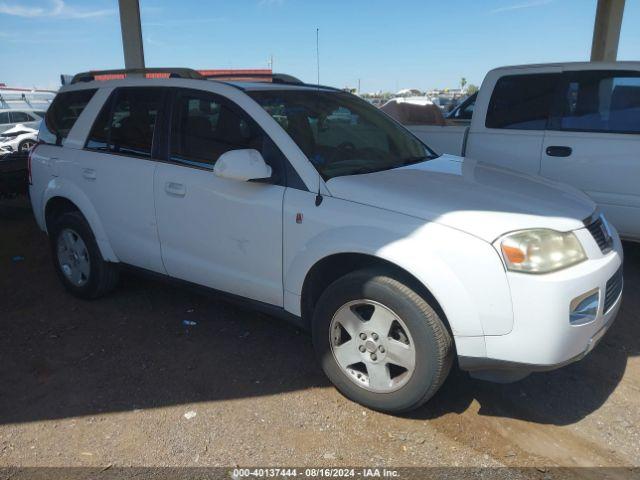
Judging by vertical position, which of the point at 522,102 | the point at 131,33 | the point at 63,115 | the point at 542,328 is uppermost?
the point at 131,33

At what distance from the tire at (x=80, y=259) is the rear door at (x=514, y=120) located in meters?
3.55

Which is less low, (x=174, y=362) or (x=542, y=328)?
(x=542, y=328)

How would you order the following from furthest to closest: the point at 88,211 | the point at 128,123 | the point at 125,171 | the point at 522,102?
the point at 522,102, the point at 88,211, the point at 128,123, the point at 125,171

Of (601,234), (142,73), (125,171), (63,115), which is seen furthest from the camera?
(63,115)

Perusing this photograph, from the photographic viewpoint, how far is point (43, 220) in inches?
185

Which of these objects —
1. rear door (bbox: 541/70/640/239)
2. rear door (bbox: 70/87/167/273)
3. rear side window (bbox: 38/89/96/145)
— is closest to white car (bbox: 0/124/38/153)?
rear side window (bbox: 38/89/96/145)

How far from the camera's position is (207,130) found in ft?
12.0

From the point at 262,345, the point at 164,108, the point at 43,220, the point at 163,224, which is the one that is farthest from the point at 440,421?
the point at 43,220

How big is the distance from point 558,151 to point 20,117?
19160 millimetres

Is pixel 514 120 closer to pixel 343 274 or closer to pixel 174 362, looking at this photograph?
pixel 343 274

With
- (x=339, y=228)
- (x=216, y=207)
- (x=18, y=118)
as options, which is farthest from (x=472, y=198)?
(x=18, y=118)

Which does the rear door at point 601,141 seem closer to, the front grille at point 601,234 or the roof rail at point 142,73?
the front grille at point 601,234

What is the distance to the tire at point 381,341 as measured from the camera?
2.69 m

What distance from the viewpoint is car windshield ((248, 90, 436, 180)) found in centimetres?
332
